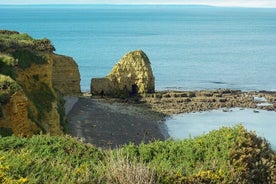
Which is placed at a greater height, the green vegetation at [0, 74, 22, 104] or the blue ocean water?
the blue ocean water

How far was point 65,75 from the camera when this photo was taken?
201 feet

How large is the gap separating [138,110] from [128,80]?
11.5m

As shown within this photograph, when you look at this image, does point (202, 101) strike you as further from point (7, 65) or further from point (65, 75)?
point (7, 65)

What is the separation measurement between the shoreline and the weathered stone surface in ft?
5.28

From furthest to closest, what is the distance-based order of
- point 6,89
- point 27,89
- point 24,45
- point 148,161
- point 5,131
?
point 24,45, point 27,89, point 6,89, point 5,131, point 148,161

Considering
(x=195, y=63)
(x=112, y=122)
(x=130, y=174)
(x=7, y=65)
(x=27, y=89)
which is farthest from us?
(x=195, y=63)

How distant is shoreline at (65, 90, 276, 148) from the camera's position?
45.3 meters

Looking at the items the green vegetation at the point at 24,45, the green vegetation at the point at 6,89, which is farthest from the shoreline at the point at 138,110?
the green vegetation at the point at 6,89

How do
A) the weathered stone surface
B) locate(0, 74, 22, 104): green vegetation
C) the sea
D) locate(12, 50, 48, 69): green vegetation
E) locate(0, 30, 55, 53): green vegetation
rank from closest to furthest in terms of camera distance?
locate(0, 74, 22, 104): green vegetation < locate(12, 50, 48, 69): green vegetation < locate(0, 30, 55, 53): green vegetation < the sea < the weathered stone surface

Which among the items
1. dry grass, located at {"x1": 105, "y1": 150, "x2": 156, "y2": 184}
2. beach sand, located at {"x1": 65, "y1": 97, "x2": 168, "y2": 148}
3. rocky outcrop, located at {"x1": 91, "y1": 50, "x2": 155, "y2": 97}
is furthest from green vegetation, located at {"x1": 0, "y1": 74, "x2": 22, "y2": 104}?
rocky outcrop, located at {"x1": 91, "y1": 50, "x2": 155, "y2": 97}

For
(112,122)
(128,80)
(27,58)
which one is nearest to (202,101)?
(128,80)

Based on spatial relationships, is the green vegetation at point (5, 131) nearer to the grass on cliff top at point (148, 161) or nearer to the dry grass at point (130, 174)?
the grass on cliff top at point (148, 161)

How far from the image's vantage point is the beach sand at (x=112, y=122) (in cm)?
4397

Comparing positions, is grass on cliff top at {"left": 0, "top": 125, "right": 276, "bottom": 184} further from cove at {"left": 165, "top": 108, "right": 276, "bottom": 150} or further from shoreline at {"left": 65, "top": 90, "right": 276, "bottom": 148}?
cove at {"left": 165, "top": 108, "right": 276, "bottom": 150}
